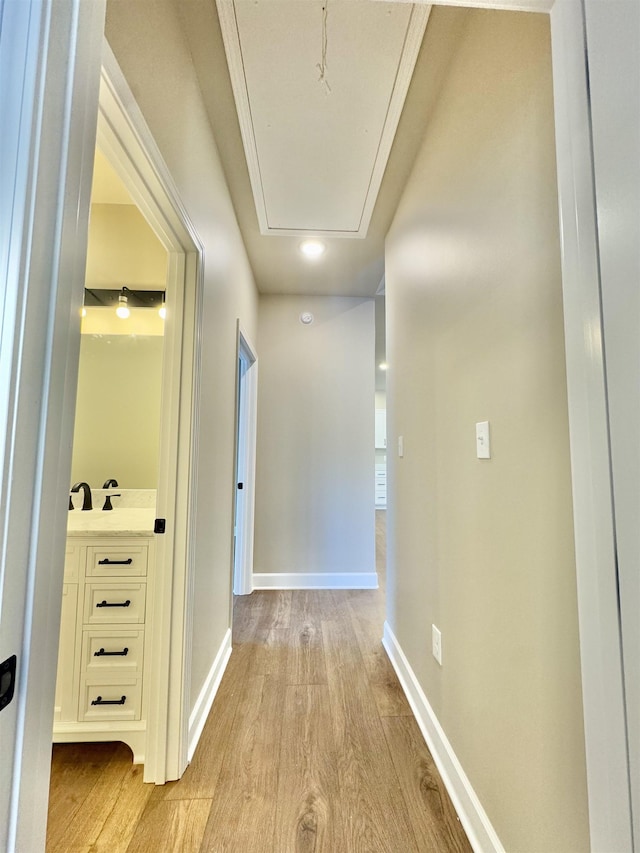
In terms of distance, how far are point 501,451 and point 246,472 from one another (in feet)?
8.21

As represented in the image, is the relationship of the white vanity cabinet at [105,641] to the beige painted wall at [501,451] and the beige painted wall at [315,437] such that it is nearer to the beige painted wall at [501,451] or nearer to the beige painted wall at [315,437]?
the beige painted wall at [501,451]

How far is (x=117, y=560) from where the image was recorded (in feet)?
5.00

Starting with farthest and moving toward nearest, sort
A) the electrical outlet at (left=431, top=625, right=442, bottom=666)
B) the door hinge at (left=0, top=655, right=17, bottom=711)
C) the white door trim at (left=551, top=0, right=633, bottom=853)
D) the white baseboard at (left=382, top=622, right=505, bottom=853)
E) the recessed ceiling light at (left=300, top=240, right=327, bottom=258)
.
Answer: the recessed ceiling light at (left=300, top=240, right=327, bottom=258) < the electrical outlet at (left=431, top=625, right=442, bottom=666) < the white baseboard at (left=382, top=622, right=505, bottom=853) < the white door trim at (left=551, top=0, right=633, bottom=853) < the door hinge at (left=0, top=655, right=17, bottom=711)

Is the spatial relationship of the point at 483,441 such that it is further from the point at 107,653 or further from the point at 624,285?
the point at 107,653

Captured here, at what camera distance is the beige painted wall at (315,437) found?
3381 mm

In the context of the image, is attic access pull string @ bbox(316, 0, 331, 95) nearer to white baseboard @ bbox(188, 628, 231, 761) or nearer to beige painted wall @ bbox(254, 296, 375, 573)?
beige painted wall @ bbox(254, 296, 375, 573)

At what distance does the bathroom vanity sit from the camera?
1467 millimetres

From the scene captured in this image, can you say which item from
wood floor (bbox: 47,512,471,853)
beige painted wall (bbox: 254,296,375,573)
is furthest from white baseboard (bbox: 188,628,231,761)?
beige painted wall (bbox: 254,296,375,573)

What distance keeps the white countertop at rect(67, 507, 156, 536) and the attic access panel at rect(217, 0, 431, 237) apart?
1.75 metres

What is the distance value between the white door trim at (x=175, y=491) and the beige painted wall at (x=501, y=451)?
38.2 inches

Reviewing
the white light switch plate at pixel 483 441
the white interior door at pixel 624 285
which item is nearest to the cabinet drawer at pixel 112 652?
the white light switch plate at pixel 483 441

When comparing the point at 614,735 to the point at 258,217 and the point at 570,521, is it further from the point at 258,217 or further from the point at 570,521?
the point at 258,217

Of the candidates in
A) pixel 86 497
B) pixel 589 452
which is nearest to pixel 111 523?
pixel 86 497

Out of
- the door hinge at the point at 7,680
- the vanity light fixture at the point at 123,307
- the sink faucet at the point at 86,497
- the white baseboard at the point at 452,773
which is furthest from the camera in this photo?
the vanity light fixture at the point at 123,307
